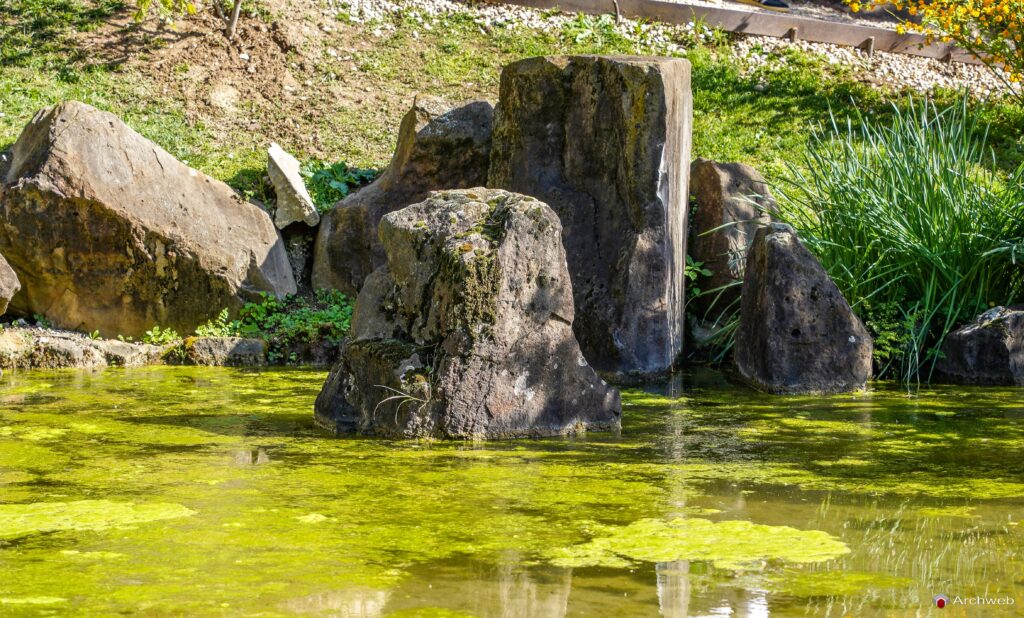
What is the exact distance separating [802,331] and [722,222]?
86.6 inches

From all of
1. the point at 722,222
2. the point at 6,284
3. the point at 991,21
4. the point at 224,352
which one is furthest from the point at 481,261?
the point at 991,21

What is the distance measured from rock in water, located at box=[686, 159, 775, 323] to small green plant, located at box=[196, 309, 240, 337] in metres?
3.54

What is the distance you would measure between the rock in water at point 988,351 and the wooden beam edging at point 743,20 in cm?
824

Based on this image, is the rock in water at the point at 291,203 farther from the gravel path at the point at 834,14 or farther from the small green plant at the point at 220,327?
the gravel path at the point at 834,14

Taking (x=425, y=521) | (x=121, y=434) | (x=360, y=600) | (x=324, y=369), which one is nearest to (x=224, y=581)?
(x=360, y=600)

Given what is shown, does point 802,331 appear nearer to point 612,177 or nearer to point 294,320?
point 612,177

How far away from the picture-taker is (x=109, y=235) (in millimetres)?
9453

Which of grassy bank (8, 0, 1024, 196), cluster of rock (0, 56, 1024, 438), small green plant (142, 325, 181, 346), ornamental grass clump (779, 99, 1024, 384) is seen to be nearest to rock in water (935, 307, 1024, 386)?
cluster of rock (0, 56, 1024, 438)

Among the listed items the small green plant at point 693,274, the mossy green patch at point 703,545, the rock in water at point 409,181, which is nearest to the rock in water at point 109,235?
the rock in water at point 409,181

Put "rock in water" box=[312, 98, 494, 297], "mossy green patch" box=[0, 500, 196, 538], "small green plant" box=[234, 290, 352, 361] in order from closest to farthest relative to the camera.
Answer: "mossy green patch" box=[0, 500, 196, 538] < "small green plant" box=[234, 290, 352, 361] < "rock in water" box=[312, 98, 494, 297]

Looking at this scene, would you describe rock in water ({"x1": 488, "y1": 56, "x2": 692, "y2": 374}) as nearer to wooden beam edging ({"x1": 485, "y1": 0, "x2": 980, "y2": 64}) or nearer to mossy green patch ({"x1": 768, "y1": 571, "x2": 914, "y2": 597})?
mossy green patch ({"x1": 768, "y1": 571, "x2": 914, "y2": 597})

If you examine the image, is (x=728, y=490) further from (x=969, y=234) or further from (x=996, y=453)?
(x=969, y=234)

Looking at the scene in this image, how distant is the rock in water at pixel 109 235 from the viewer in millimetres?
9305

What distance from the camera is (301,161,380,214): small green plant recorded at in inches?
435
